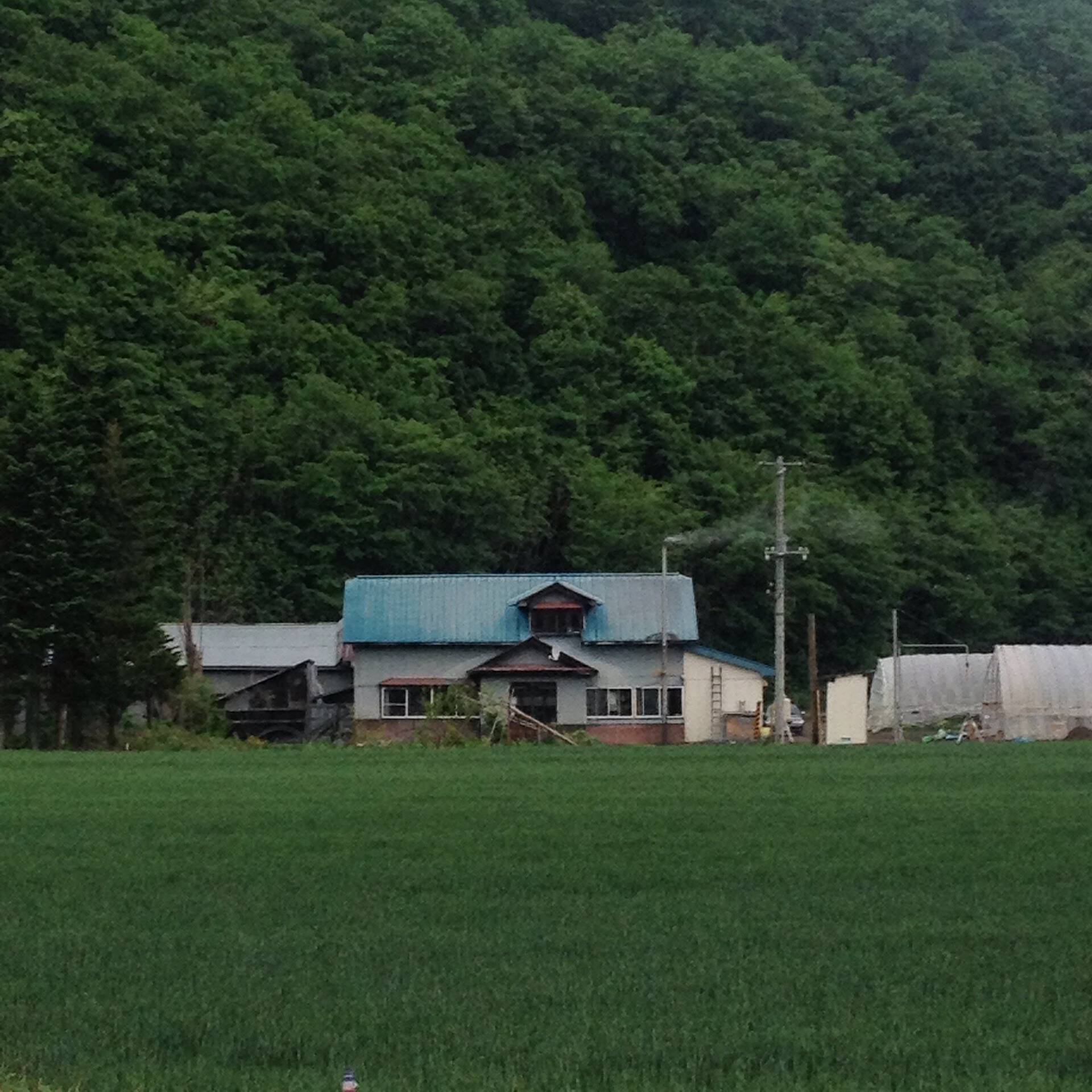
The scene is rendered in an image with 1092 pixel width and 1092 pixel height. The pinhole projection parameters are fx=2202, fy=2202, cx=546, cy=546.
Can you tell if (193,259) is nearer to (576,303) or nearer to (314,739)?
(576,303)

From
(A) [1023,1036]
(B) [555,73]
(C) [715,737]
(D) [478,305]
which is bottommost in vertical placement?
(A) [1023,1036]

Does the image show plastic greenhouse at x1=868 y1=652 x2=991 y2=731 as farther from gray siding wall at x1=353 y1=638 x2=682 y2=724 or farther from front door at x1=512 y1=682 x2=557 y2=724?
front door at x1=512 y1=682 x2=557 y2=724

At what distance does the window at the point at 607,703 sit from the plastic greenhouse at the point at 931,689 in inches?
287

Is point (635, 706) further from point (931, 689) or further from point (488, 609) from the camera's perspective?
point (931, 689)

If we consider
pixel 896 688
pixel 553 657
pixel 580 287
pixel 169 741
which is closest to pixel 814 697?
pixel 896 688

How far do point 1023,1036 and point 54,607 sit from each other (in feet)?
109

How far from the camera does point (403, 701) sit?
51750 mm

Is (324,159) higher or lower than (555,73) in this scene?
lower

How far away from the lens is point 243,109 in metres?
78.5

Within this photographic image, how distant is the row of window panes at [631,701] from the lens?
51.7 meters

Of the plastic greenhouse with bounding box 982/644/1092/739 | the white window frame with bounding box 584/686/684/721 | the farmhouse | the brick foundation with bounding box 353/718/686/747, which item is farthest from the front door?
the plastic greenhouse with bounding box 982/644/1092/739

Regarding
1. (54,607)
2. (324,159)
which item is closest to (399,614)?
(54,607)

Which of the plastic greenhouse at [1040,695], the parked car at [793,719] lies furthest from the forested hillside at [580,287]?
the plastic greenhouse at [1040,695]

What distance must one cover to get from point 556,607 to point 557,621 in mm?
352
